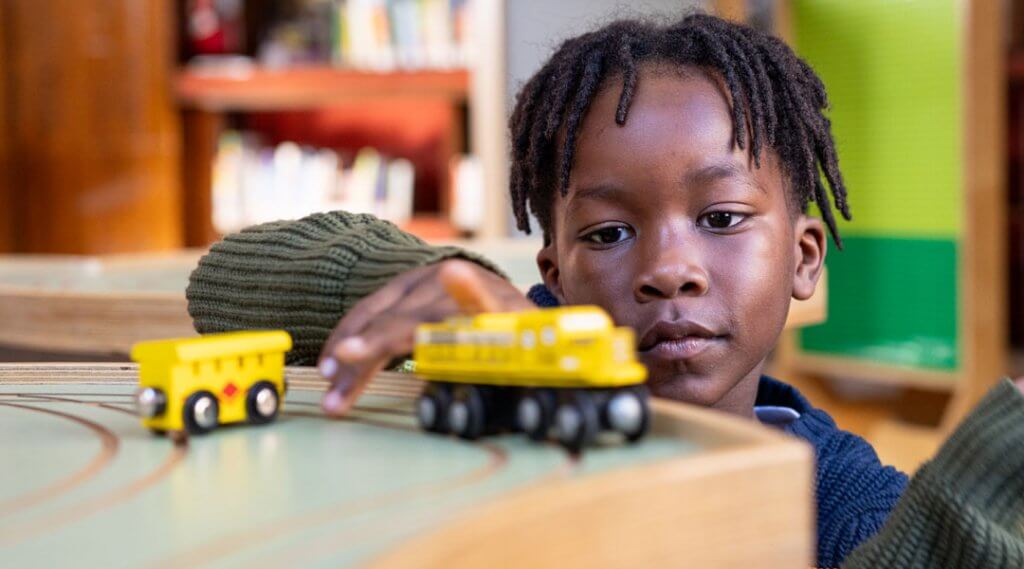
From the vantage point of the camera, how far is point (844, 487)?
994 mm

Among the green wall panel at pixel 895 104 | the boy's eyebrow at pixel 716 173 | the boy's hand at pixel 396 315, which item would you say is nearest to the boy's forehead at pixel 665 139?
the boy's eyebrow at pixel 716 173

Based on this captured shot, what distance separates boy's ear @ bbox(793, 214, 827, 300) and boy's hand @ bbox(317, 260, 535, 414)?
557 millimetres

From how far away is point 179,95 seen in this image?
158 inches

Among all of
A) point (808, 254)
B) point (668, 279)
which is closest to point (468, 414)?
point (668, 279)

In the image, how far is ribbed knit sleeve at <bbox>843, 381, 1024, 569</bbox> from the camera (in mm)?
565

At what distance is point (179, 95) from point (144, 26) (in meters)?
0.24

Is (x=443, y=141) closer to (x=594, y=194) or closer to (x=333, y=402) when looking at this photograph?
(x=594, y=194)

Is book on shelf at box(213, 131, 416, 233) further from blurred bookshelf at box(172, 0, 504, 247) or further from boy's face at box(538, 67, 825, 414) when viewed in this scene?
boy's face at box(538, 67, 825, 414)

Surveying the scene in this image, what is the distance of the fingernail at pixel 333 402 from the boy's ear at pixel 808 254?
0.64 metres

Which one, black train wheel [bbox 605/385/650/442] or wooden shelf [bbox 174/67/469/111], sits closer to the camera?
black train wheel [bbox 605/385/650/442]

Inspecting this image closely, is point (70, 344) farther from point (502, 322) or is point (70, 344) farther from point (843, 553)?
point (502, 322)

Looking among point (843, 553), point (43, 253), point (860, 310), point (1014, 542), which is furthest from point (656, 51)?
point (43, 253)

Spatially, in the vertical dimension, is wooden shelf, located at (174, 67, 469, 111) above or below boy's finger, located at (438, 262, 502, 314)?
above

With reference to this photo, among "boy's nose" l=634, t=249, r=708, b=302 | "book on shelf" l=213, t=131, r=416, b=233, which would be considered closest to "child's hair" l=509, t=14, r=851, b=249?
"boy's nose" l=634, t=249, r=708, b=302
